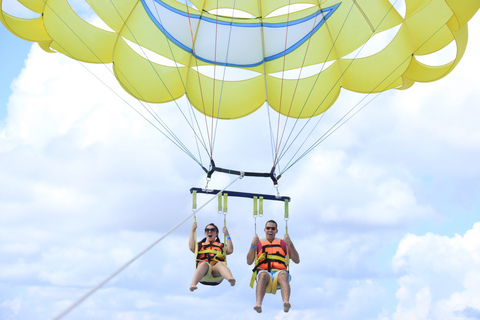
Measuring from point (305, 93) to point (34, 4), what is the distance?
13.6 ft

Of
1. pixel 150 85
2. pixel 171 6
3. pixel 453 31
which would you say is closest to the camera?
pixel 453 31

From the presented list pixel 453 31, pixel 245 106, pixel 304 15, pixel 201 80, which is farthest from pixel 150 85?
pixel 453 31

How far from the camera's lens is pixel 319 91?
877cm

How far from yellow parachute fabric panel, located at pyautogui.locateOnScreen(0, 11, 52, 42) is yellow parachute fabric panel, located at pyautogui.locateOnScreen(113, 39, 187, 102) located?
3.45ft

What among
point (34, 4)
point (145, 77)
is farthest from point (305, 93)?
point (34, 4)

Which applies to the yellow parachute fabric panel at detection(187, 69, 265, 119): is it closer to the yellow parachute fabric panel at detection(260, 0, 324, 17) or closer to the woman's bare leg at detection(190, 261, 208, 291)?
the yellow parachute fabric panel at detection(260, 0, 324, 17)

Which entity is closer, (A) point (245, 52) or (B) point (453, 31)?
(B) point (453, 31)

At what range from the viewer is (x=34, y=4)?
767 cm

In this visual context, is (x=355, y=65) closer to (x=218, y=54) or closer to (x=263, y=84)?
(x=263, y=84)

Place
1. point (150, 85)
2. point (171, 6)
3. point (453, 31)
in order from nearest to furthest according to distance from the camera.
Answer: point (453, 31) → point (171, 6) → point (150, 85)

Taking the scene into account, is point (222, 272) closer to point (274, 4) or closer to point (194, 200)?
point (194, 200)

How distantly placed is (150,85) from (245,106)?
151 centimetres

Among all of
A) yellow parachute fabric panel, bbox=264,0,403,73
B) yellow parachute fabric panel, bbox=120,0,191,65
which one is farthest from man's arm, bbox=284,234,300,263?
yellow parachute fabric panel, bbox=120,0,191,65

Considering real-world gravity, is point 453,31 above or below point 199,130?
above
